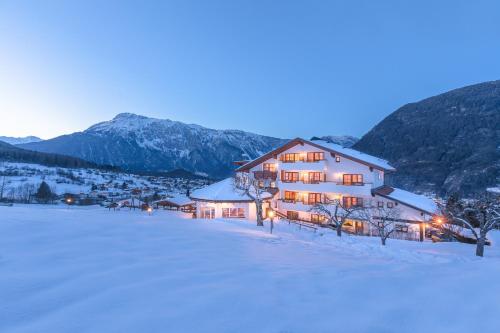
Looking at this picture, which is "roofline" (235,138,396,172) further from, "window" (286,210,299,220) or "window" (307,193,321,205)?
"window" (286,210,299,220)

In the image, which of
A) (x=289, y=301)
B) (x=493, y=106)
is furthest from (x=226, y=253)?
(x=493, y=106)

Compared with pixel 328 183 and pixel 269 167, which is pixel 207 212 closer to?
pixel 269 167

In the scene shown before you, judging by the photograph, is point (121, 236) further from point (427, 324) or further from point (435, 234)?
point (435, 234)

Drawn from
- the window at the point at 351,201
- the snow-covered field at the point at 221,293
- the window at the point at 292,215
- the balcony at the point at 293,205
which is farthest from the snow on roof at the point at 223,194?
the snow-covered field at the point at 221,293

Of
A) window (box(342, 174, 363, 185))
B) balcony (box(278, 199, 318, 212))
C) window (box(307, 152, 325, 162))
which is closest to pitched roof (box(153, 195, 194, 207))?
balcony (box(278, 199, 318, 212))

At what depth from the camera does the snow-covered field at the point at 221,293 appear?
4008 millimetres

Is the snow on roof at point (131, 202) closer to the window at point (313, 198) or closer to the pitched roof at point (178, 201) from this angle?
the pitched roof at point (178, 201)

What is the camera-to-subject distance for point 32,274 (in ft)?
18.6

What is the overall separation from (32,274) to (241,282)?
4.19 m

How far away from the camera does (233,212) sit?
1348 inches

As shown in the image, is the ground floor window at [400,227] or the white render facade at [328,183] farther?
the white render facade at [328,183]

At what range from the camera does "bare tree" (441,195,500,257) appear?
20.4 meters

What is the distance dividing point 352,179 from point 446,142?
108258 millimetres

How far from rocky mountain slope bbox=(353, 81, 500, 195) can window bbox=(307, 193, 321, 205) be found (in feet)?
149
